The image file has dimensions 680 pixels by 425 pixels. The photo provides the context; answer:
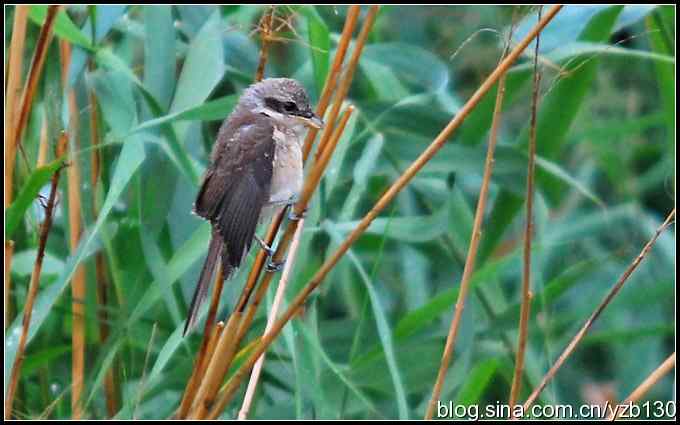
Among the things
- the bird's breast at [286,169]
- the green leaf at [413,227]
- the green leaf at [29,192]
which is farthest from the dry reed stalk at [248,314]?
the green leaf at [413,227]

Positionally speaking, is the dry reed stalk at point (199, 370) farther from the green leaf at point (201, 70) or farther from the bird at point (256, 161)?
the green leaf at point (201, 70)

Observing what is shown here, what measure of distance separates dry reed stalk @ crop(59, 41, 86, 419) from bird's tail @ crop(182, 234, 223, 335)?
0.42 metres

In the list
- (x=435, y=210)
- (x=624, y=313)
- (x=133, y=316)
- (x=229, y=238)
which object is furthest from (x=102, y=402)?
(x=624, y=313)

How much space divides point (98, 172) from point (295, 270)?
537mm

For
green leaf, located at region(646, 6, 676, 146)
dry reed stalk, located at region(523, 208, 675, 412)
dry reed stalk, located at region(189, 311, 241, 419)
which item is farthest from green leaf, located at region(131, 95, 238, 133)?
green leaf, located at region(646, 6, 676, 146)

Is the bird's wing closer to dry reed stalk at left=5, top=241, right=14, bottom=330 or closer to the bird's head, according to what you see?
the bird's head

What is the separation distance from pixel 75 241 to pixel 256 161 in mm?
463

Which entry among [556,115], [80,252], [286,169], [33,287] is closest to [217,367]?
[33,287]

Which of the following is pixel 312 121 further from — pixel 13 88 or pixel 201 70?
pixel 13 88

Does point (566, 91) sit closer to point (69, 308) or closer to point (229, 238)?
point (229, 238)

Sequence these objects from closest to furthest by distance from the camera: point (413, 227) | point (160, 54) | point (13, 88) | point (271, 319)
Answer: point (271, 319) → point (13, 88) → point (160, 54) → point (413, 227)

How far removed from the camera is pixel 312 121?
7.19 ft

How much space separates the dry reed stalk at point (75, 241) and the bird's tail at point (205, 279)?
42cm

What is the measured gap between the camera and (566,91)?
2.74 metres
